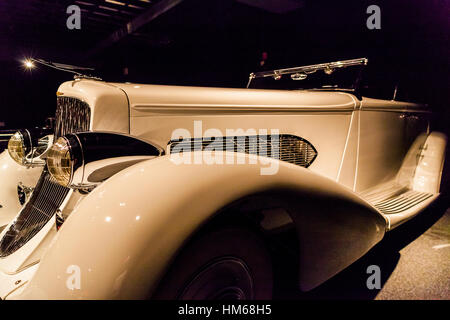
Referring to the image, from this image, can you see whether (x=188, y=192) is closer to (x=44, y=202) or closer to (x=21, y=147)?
(x=44, y=202)

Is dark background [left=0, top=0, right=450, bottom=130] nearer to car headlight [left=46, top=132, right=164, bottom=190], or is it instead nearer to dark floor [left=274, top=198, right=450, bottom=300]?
dark floor [left=274, top=198, right=450, bottom=300]

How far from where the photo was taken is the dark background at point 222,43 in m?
2.99

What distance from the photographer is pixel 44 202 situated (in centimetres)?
160

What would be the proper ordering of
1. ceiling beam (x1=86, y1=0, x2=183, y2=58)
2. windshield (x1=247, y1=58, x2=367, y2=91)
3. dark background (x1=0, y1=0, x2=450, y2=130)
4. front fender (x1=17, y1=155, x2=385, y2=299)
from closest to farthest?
front fender (x1=17, y1=155, x2=385, y2=299) < windshield (x1=247, y1=58, x2=367, y2=91) < dark background (x1=0, y1=0, x2=450, y2=130) < ceiling beam (x1=86, y1=0, x2=183, y2=58)

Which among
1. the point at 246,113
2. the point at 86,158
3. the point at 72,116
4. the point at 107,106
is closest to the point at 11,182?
the point at 72,116

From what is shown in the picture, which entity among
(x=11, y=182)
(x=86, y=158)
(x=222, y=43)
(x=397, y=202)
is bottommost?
(x=397, y=202)

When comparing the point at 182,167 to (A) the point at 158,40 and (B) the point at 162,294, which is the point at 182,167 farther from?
(A) the point at 158,40

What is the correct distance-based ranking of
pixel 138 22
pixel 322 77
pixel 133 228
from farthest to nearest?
pixel 138 22 < pixel 322 77 < pixel 133 228

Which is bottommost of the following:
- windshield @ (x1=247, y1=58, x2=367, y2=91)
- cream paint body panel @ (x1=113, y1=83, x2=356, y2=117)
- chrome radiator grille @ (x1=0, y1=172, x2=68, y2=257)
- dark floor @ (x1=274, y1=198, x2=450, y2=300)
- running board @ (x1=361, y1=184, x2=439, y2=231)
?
dark floor @ (x1=274, y1=198, x2=450, y2=300)

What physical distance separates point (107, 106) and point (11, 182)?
4.16 ft

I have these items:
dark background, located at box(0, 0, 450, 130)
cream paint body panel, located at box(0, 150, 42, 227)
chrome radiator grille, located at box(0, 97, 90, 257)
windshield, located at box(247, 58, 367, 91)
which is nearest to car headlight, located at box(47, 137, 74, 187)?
chrome radiator grille, located at box(0, 97, 90, 257)

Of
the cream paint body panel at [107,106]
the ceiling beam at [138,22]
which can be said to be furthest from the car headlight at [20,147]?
the ceiling beam at [138,22]

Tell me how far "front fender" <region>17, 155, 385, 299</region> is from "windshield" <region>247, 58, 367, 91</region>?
180 centimetres

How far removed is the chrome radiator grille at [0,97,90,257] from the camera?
1476 mm
